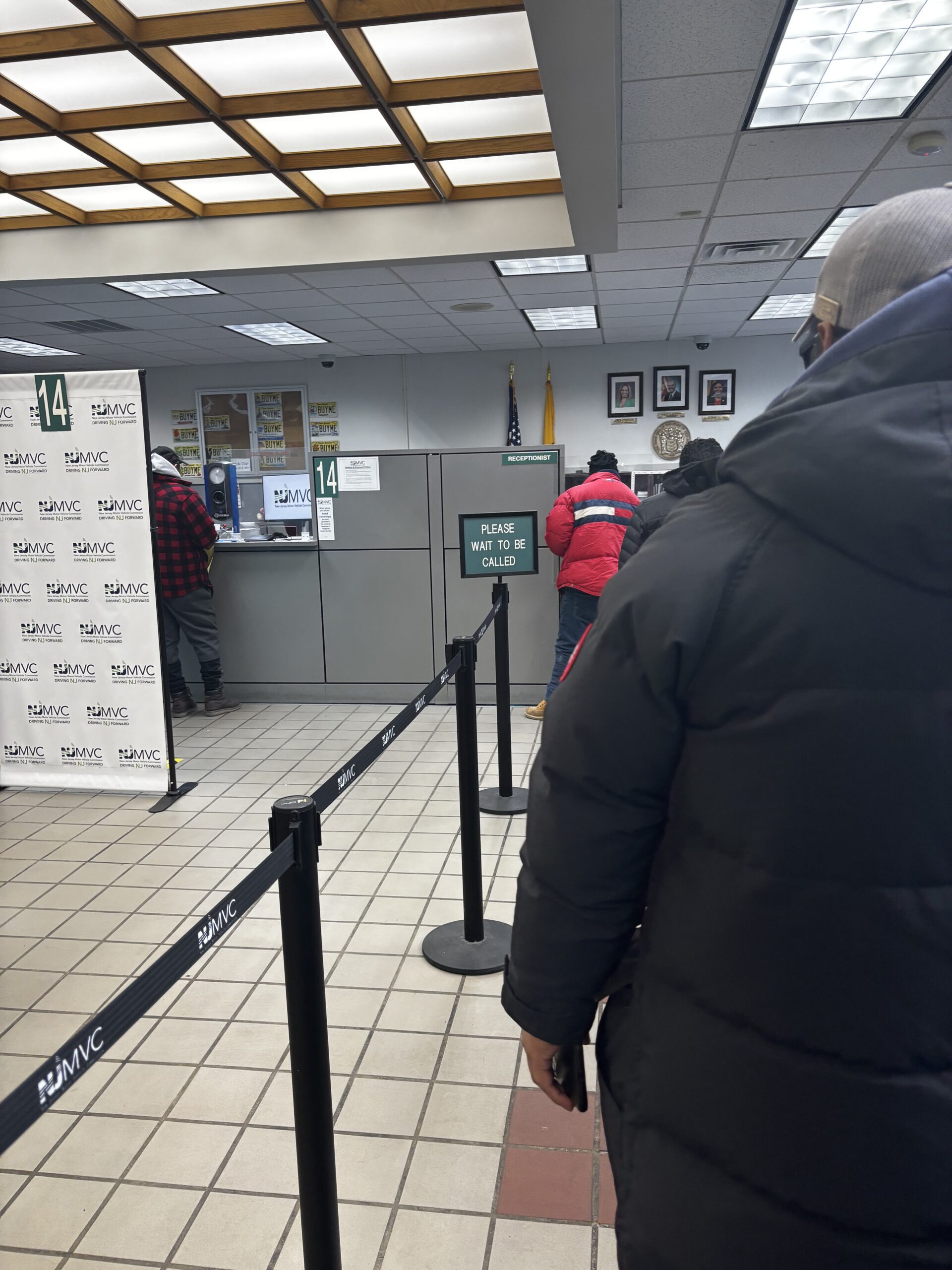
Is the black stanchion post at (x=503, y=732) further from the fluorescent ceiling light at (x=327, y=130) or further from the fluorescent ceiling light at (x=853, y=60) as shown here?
the fluorescent ceiling light at (x=327, y=130)

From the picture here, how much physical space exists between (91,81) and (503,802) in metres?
3.77

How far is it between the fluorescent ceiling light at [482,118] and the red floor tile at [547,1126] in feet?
13.4

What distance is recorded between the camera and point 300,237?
18.9ft

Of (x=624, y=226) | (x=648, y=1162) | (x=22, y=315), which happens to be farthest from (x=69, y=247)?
(x=648, y=1162)

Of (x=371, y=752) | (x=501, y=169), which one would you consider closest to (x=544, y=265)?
(x=501, y=169)

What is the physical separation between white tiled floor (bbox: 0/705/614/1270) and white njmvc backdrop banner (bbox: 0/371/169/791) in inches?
12.1

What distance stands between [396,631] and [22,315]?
4468 mm

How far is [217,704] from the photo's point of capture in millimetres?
5699

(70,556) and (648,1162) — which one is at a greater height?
(70,556)

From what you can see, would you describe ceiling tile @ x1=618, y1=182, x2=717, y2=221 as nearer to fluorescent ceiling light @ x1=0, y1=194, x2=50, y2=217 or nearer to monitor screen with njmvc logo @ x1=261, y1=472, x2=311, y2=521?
fluorescent ceiling light @ x1=0, y1=194, x2=50, y2=217

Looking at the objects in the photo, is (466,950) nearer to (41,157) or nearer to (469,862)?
(469,862)

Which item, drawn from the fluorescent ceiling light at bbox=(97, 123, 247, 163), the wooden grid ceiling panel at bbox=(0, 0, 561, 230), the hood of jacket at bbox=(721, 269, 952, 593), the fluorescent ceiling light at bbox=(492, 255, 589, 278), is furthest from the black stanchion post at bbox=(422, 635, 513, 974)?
the fluorescent ceiling light at bbox=(492, 255, 589, 278)

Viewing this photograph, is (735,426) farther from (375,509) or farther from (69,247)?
(69,247)

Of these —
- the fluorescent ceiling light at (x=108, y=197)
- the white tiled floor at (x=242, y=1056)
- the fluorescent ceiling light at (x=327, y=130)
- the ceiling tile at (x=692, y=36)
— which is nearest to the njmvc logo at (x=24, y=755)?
the white tiled floor at (x=242, y=1056)
